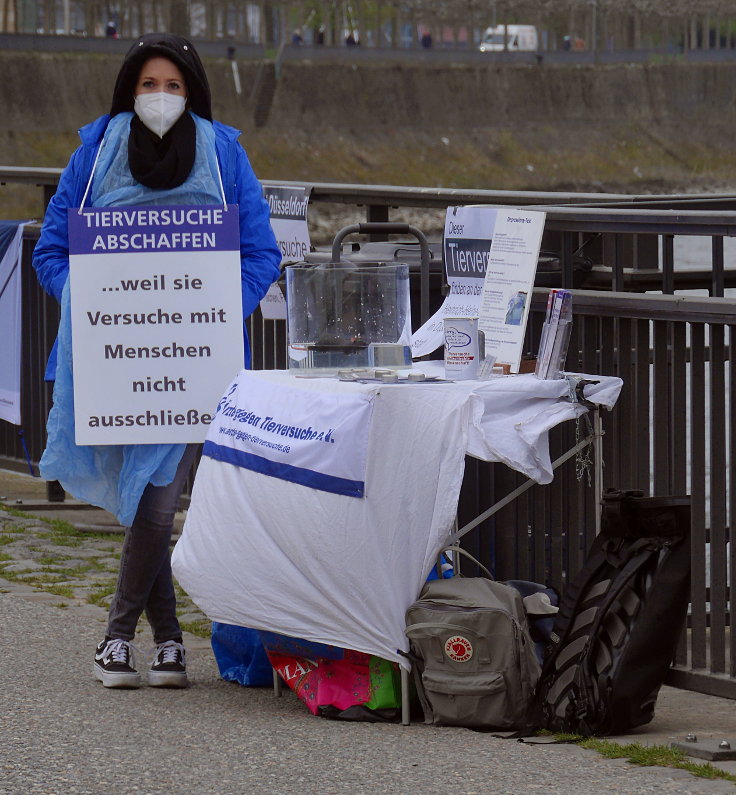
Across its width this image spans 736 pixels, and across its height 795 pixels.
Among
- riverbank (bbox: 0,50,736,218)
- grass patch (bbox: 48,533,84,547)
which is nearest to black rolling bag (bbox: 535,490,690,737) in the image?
grass patch (bbox: 48,533,84,547)

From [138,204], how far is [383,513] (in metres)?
1.35

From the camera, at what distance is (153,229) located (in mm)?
5078

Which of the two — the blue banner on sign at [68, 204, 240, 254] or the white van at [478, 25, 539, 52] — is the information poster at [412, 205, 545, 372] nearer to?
the blue banner on sign at [68, 204, 240, 254]

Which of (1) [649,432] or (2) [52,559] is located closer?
(1) [649,432]

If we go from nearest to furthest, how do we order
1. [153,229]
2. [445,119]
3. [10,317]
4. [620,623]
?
[620,623]
[153,229]
[10,317]
[445,119]

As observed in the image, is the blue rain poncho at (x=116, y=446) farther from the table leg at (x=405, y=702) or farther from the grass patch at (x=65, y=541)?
the grass patch at (x=65, y=541)

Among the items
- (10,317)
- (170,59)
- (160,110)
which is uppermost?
(170,59)

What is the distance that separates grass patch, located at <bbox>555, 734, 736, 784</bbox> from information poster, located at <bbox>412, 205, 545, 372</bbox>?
1.14 m

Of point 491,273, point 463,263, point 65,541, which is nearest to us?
point 491,273

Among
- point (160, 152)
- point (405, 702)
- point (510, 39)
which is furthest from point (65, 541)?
point (510, 39)

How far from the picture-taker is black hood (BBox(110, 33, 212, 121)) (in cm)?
491

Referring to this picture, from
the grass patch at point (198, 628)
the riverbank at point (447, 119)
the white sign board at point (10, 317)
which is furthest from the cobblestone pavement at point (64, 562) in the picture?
the riverbank at point (447, 119)

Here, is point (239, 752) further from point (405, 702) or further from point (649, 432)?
point (649, 432)

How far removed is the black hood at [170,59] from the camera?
4.91 meters
